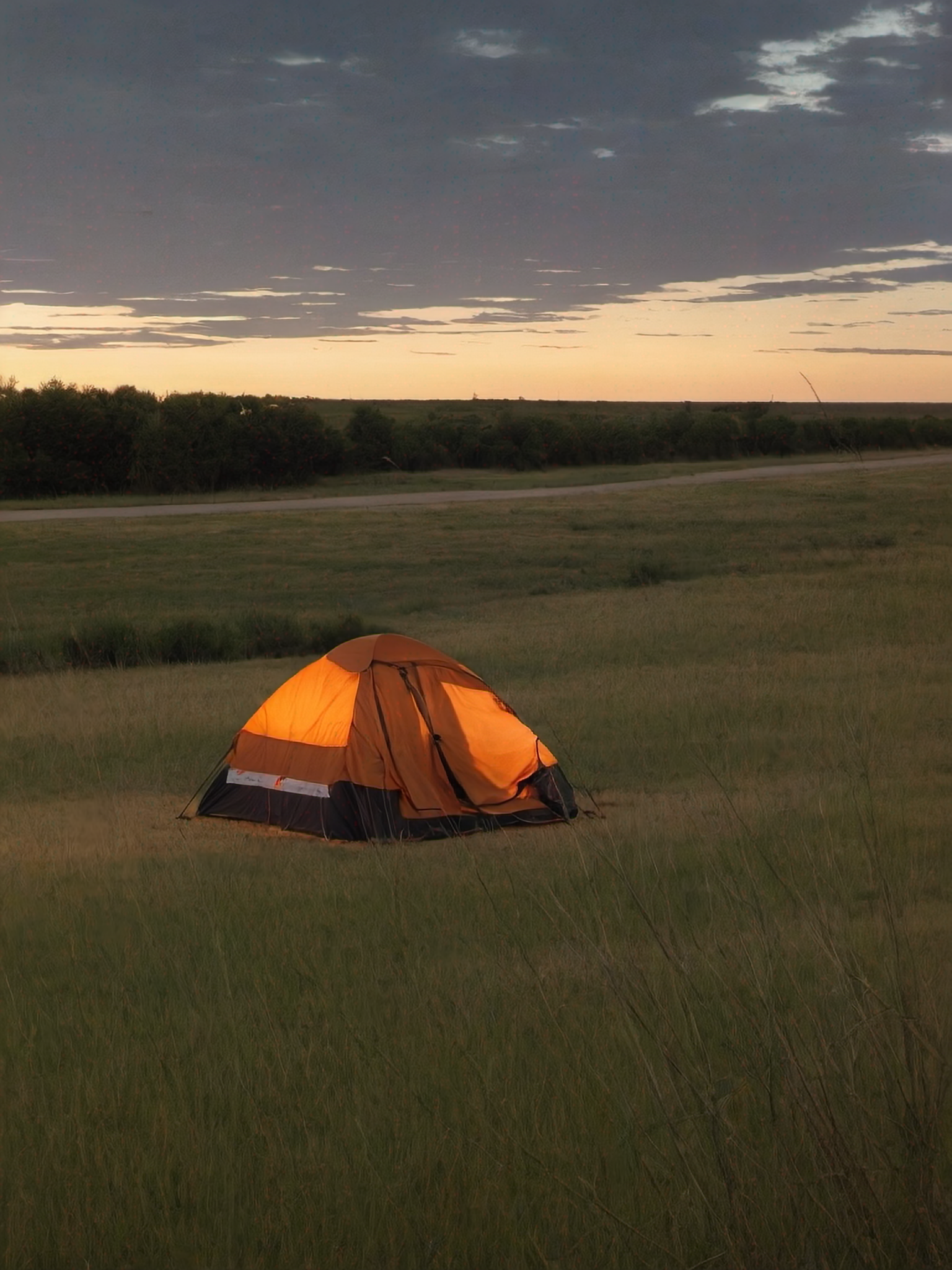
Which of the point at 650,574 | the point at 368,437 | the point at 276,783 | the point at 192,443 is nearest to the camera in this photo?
the point at 276,783

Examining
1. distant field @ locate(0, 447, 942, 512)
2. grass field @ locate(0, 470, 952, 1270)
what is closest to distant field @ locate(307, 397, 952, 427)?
distant field @ locate(0, 447, 942, 512)

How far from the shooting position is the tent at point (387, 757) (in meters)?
9.92

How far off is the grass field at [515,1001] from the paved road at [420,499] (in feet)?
94.3

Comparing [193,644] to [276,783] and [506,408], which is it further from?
[506,408]

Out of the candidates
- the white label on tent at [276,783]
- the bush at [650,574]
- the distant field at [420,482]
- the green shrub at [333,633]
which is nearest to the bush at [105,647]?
the green shrub at [333,633]

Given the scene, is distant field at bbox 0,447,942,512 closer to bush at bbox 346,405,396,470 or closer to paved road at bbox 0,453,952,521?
Result: paved road at bbox 0,453,952,521

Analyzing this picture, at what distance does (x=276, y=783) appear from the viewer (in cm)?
1030

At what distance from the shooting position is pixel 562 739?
42.3ft

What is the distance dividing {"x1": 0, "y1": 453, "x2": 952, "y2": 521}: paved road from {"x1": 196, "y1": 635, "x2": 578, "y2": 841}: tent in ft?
101

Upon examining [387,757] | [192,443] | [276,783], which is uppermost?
[192,443]

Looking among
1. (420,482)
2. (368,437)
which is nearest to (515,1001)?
(420,482)

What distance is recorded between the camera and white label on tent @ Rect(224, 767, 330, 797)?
32.8 feet

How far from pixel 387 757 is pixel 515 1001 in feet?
15.3

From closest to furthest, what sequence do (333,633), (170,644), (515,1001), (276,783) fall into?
(515,1001) < (276,783) < (170,644) < (333,633)
